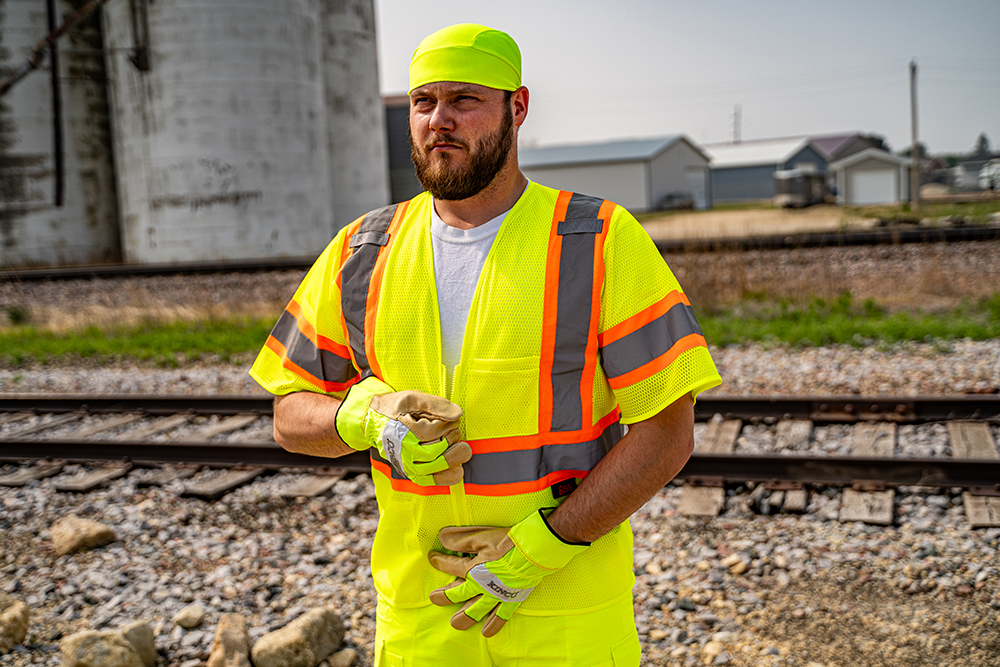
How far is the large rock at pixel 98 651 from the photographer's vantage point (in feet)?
10.4

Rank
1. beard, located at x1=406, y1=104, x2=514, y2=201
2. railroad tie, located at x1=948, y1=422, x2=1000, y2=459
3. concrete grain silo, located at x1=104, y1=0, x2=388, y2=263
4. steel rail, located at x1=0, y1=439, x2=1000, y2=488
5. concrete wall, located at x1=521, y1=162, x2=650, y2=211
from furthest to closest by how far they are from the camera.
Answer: concrete wall, located at x1=521, y1=162, x2=650, y2=211
concrete grain silo, located at x1=104, y1=0, x2=388, y2=263
railroad tie, located at x1=948, y1=422, x2=1000, y2=459
steel rail, located at x1=0, y1=439, x2=1000, y2=488
beard, located at x1=406, y1=104, x2=514, y2=201

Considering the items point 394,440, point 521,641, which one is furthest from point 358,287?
point 521,641

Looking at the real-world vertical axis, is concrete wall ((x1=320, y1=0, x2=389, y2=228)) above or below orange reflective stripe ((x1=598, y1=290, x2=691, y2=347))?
above

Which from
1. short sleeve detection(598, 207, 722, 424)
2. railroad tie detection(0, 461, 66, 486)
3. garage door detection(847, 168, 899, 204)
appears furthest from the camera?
garage door detection(847, 168, 899, 204)

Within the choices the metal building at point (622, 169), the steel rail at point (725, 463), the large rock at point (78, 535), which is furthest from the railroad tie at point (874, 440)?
the metal building at point (622, 169)

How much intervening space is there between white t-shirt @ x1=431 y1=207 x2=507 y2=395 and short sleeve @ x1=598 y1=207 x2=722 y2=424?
31 cm

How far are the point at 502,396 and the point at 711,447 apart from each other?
163 inches

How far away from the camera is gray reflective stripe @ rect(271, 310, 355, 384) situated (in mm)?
2232

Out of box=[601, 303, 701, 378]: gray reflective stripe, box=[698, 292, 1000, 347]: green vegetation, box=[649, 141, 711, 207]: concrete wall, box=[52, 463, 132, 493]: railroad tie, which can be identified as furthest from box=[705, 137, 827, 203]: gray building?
box=[601, 303, 701, 378]: gray reflective stripe

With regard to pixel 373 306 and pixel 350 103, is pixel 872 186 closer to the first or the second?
pixel 350 103

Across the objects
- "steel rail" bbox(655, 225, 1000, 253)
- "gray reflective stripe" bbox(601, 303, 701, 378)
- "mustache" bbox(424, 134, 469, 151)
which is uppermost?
"mustache" bbox(424, 134, 469, 151)

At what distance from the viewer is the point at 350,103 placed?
2539 centimetres

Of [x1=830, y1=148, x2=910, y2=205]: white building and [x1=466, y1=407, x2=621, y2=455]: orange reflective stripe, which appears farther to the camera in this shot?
[x1=830, y1=148, x2=910, y2=205]: white building

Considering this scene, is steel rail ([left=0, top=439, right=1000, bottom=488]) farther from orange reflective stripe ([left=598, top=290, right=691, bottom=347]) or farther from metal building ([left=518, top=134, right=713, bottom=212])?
metal building ([left=518, top=134, right=713, bottom=212])
